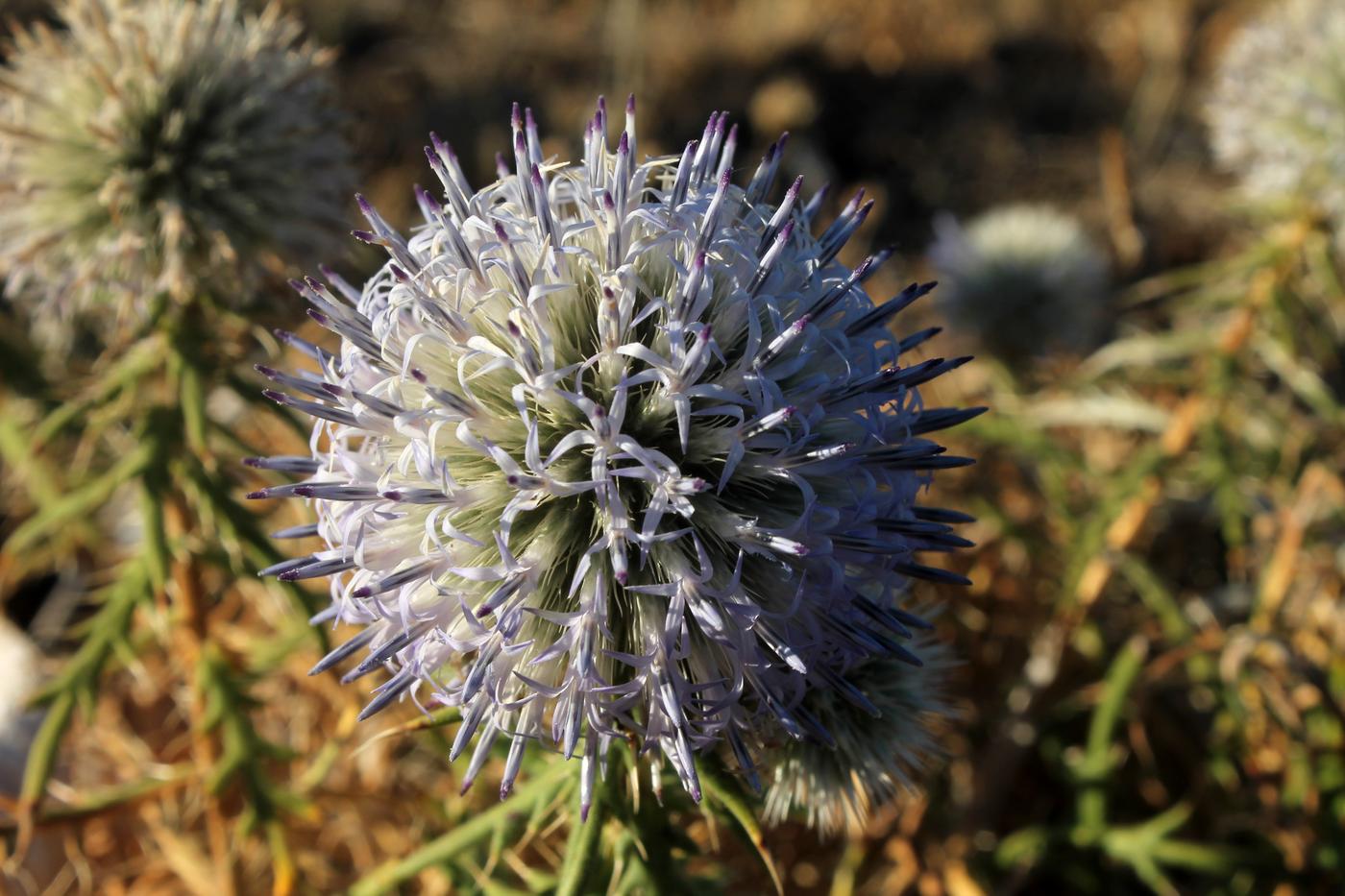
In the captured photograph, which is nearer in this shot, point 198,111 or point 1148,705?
point 198,111

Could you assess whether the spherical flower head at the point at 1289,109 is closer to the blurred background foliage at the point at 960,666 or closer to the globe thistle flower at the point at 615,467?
Result: the blurred background foliage at the point at 960,666

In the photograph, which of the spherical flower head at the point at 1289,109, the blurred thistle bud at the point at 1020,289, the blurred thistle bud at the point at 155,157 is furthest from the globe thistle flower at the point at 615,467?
the blurred thistle bud at the point at 1020,289

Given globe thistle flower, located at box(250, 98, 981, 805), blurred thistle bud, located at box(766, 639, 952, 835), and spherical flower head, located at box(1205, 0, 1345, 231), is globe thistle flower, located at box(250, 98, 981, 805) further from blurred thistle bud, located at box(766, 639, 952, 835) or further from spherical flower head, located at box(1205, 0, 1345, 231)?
spherical flower head, located at box(1205, 0, 1345, 231)

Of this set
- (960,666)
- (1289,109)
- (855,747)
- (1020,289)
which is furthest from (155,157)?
(1289,109)

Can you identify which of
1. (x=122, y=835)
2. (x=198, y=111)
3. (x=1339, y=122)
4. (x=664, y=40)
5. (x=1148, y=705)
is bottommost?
(x=122, y=835)

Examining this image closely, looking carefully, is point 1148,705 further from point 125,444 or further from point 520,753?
point 125,444

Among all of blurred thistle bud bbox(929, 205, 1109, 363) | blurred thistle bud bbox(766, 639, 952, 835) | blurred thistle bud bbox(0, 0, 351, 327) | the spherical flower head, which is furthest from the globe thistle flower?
blurred thistle bud bbox(929, 205, 1109, 363)

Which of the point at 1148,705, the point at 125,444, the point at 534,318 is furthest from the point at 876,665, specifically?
the point at 125,444
